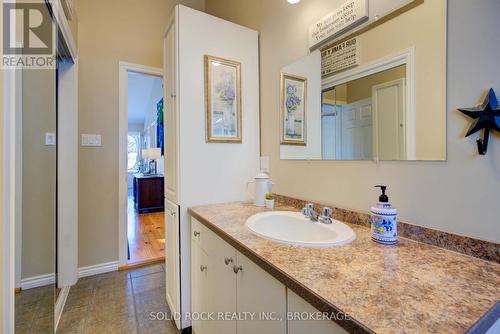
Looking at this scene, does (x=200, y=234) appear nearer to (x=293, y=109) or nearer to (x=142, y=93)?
(x=293, y=109)

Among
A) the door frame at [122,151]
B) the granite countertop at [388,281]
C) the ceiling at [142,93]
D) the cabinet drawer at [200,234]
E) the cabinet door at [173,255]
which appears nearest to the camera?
the granite countertop at [388,281]

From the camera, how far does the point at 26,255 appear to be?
114cm

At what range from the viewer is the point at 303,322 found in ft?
1.97

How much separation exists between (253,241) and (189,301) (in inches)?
37.6

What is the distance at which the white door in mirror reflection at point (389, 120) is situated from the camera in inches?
37.5

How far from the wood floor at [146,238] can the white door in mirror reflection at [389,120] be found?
2539mm

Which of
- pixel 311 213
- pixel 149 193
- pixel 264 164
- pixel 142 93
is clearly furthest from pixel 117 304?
pixel 142 93

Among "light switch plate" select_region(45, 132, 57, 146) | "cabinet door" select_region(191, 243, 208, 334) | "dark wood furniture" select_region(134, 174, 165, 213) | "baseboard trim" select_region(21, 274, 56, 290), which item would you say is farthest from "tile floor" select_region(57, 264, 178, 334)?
"dark wood furniture" select_region(134, 174, 165, 213)

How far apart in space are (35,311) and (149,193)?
392cm

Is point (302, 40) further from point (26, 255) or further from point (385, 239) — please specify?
point (26, 255)

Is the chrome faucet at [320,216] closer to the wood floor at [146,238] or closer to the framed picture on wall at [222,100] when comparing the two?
the framed picture on wall at [222,100]

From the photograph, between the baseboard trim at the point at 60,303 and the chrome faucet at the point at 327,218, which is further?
the baseboard trim at the point at 60,303

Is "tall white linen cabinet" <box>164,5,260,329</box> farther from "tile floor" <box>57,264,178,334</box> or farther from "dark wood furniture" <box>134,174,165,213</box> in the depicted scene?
"dark wood furniture" <box>134,174,165,213</box>

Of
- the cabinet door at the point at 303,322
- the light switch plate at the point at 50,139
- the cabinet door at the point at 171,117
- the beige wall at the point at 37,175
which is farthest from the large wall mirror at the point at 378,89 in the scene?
the light switch plate at the point at 50,139
